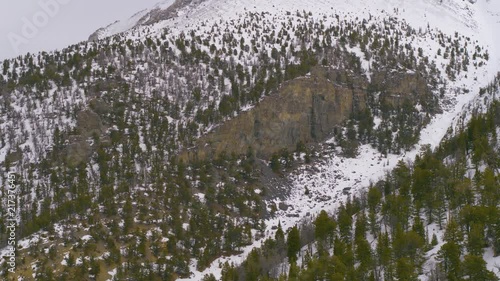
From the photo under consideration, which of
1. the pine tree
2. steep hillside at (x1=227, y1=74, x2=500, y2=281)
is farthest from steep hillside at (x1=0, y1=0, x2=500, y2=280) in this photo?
steep hillside at (x1=227, y1=74, x2=500, y2=281)

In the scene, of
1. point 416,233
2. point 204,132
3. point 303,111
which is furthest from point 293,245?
point 303,111

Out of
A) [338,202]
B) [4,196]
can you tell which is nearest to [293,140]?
[338,202]

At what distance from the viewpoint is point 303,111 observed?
131875 millimetres

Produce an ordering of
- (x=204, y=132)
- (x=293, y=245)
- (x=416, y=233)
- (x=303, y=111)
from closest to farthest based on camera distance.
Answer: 1. (x=416, y=233)
2. (x=293, y=245)
3. (x=204, y=132)
4. (x=303, y=111)

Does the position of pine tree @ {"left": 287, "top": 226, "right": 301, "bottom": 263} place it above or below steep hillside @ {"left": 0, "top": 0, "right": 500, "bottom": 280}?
below

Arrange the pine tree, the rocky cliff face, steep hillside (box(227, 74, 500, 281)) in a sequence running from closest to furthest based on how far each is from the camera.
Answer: steep hillside (box(227, 74, 500, 281)), the pine tree, the rocky cliff face

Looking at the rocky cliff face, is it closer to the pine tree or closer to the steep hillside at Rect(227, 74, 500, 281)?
the steep hillside at Rect(227, 74, 500, 281)

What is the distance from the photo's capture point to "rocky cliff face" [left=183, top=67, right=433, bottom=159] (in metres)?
118

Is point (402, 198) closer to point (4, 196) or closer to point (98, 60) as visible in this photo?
point (4, 196)

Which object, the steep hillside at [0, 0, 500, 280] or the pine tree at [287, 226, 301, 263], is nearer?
the pine tree at [287, 226, 301, 263]

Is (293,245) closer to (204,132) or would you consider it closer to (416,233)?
(416,233)

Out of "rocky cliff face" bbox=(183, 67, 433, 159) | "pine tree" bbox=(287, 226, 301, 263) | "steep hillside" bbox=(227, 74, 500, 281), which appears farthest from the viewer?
"rocky cliff face" bbox=(183, 67, 433, 159)

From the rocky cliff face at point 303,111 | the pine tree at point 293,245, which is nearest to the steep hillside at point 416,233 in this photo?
the pine tree at point 293,245

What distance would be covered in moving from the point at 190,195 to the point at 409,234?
4605cm
